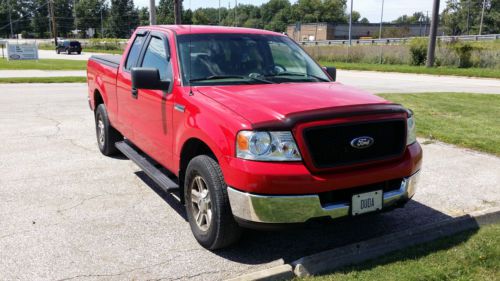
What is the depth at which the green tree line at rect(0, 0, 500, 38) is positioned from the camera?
113 m

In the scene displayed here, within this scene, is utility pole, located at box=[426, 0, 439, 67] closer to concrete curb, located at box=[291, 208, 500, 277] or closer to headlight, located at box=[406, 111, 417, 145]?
concrete curb, located at box=[291, 208, 500, 277]

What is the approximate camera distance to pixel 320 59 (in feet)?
140

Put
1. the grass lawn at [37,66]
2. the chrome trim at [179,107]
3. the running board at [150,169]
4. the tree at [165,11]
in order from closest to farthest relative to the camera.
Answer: the chrome trim at [179,107]
the running board at [150,169]
the grass lawn at [37,66]
the tree at [165,11]

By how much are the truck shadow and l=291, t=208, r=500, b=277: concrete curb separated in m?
0.19

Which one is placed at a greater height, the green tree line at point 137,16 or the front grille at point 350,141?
the green tree line at point 137,16

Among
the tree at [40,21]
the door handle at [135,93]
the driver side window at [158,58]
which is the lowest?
the door handle at [135,93]

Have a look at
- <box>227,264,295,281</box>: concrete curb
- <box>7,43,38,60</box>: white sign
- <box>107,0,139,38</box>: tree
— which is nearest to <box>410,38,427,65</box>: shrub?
<box>7,43,38,60</box>: white sign

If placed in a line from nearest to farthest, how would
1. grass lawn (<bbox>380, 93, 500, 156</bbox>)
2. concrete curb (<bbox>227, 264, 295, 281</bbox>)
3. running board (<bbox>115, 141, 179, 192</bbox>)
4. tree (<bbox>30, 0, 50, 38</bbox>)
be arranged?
concrete curb (<bbox>227, 264, 295, 281</bbox>) < running board (<bbox>115, 141, 179, 192</bbox>) < grass lawn (<bbox>380, 93, 500, 156</bbox>) < tree (<bbox>30, 0, 50, 38</bbox>)

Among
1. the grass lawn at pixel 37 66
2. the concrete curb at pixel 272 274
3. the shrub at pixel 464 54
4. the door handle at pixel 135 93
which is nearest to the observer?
the concrete curb at pixel 272 274

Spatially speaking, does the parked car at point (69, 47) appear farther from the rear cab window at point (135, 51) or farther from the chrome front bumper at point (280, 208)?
the chrome front bumper at point (280, 208)

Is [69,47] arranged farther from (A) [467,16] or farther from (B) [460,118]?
(A) [467,16]

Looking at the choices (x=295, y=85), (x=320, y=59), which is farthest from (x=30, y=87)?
(x=320, y=59)

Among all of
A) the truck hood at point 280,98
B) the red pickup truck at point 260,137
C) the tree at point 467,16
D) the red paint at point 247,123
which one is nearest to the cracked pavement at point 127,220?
the red pickup truck at point 260,137

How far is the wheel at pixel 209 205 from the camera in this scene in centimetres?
368
